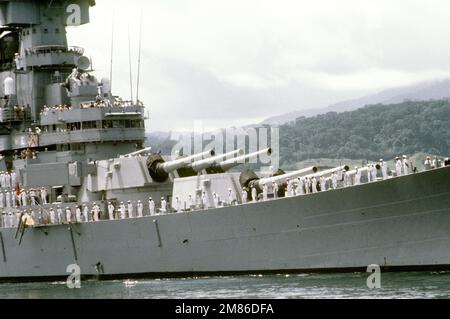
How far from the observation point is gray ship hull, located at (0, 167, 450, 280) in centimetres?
2320

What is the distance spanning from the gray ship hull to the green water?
43cm

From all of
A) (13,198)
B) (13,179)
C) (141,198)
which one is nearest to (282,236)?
(141,198)

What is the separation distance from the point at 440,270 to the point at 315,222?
11.5 feet

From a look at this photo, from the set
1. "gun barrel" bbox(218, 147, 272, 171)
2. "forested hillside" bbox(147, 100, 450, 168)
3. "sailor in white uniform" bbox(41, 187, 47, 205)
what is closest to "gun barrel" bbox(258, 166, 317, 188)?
"gun barrel" bbox(218, 147, 272, 171)

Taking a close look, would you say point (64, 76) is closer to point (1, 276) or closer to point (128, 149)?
point (128, 149)

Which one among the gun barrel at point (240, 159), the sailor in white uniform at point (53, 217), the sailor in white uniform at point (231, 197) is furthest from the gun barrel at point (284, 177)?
the sailor in white uniform at point (53, 217)

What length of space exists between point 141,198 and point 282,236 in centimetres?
641

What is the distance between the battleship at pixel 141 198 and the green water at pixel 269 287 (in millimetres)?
674

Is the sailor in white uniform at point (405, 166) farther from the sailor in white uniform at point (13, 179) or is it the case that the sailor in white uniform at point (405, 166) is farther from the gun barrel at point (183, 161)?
the sailor in white uniform at point (13, 179)

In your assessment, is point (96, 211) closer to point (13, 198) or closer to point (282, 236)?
point (13, 198)

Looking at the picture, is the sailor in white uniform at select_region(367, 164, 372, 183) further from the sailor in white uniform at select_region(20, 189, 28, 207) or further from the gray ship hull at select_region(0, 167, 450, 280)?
the sailor in white uniform at select_region(20, 189, 28, 207)

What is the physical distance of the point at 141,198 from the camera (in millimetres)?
29750

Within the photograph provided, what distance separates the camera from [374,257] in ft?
78.2
